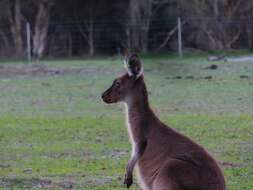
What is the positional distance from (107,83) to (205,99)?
4381 millimetres

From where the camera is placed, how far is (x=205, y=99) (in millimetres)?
17266

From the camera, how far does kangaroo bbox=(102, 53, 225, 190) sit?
6.22 meters

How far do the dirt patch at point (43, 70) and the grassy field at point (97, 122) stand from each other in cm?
52

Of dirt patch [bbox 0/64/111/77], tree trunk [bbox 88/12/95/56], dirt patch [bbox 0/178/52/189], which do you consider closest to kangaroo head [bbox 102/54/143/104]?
dirt patch [bbox 0/178/52/189]

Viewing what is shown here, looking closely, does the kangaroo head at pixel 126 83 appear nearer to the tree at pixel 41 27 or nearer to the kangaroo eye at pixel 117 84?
the kangaroo eye at pixel 117 84

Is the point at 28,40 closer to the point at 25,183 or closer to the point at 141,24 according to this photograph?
the point at 141,24

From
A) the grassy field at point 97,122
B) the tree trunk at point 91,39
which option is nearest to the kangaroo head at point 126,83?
the grassy field at point 97,122

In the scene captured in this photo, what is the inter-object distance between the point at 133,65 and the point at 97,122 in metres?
7.13

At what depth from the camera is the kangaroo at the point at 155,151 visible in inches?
245

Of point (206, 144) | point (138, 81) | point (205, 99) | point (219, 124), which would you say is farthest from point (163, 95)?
point (138, 81)

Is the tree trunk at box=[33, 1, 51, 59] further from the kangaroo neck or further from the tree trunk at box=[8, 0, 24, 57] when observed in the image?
the kangaroo neck

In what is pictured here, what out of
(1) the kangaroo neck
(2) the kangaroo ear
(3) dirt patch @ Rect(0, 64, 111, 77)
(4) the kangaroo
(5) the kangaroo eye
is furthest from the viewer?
(3) dirt patch @ Rect(0, 64, 111, 77)

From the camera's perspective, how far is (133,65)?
6.97 m

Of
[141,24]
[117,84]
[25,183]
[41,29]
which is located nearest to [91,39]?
[141,24]
